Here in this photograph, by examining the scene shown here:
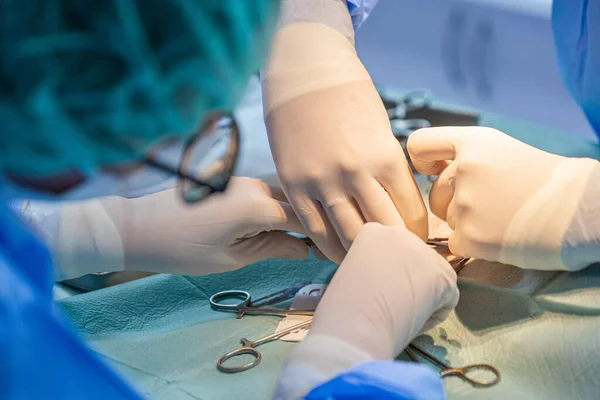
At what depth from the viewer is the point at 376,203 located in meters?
1.40

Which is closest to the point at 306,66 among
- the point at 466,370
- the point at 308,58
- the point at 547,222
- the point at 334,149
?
the point at 308,58

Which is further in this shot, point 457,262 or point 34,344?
point 457,262

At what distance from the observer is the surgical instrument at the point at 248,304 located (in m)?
A: 1.46

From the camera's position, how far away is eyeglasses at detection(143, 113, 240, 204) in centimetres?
82

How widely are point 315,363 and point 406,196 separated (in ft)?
1.68

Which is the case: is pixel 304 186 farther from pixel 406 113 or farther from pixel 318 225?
pixel 406 113

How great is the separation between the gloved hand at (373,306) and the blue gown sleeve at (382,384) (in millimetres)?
103

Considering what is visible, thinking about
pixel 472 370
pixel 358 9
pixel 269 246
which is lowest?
pixel 472 370

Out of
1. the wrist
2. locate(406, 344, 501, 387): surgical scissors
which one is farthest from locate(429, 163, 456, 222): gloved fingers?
the wrist

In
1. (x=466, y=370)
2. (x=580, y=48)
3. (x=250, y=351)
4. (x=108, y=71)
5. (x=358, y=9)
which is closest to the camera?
→ (x=108, y=71)

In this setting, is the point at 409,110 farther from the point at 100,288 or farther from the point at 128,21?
the point at 128,21

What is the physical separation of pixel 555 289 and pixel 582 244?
12cm

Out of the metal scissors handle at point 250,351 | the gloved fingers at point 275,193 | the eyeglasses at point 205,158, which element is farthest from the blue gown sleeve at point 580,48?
the eyeglasses at point 205,158

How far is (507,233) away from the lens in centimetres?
134
